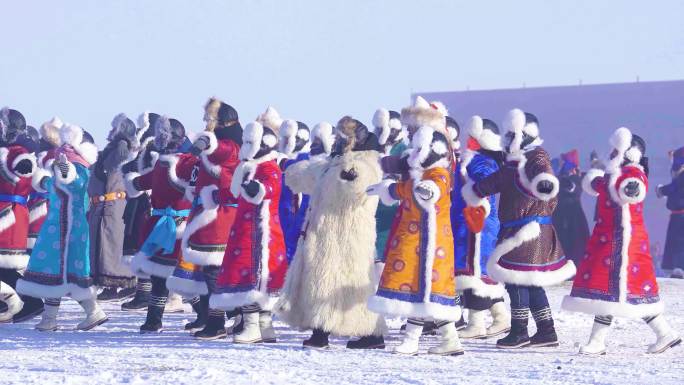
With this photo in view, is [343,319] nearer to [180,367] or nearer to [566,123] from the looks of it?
[180,367]

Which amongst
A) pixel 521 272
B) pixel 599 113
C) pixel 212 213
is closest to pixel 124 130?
pixel 212 213

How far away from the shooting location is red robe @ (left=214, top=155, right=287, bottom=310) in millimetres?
8898

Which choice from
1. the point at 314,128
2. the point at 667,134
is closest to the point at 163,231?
the point at 314,128

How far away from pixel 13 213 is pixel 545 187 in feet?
14.6

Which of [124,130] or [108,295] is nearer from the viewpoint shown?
[124,130]

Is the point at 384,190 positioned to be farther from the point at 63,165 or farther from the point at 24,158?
the point at 24,158

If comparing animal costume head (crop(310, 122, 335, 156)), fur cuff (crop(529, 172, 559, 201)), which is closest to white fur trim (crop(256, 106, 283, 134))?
animal costume head (crop(310, 122, 335, 156))

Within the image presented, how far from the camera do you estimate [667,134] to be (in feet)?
85.1

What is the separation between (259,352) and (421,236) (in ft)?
4.29

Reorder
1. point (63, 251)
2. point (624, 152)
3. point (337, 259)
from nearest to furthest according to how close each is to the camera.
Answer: point (337, 259)
point (624, 152)
point (63, 251)

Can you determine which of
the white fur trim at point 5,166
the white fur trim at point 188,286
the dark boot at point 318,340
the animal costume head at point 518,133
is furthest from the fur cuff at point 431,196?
the white fur trim at point 5,166

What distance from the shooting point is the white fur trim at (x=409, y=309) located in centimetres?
830

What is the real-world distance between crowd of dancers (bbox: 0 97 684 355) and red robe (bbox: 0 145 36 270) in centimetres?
1

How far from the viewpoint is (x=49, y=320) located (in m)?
10.0
